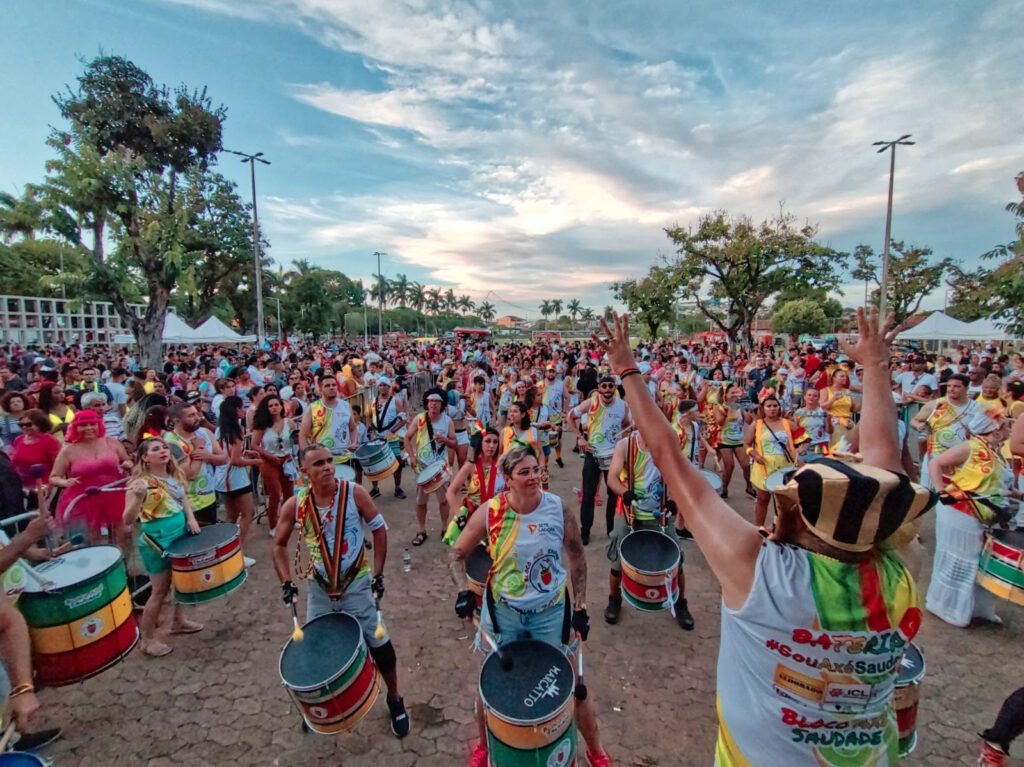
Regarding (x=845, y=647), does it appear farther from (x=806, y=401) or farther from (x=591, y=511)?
(x=806, y=401)

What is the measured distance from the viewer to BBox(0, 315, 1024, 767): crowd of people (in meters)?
1.40

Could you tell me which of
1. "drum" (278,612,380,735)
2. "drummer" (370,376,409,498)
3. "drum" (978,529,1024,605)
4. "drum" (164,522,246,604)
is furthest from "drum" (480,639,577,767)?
"drummer" (370,376,409,498)

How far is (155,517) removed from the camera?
450 centimetres

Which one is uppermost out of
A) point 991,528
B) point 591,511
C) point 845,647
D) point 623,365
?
point 623,365

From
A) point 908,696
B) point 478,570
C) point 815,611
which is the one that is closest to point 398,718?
point 478,570

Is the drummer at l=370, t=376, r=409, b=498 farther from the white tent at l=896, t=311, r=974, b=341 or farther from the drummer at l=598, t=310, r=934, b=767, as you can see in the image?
the white tent at l=896, t=311, r=974, b=341

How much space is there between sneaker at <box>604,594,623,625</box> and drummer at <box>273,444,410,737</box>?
2.10 m

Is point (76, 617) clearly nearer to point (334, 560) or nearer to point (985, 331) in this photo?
point (334, 560)

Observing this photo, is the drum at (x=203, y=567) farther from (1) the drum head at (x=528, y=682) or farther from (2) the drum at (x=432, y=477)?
(1) the drum head at (x=528, y=682)

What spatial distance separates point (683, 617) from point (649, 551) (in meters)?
0.92

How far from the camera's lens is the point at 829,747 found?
1.44m

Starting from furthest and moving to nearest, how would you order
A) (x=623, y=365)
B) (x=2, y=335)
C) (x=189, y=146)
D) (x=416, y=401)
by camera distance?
(x=2, y=335) → (x=189, y=146) → (x=416, y=401) → (x=623, y=365)

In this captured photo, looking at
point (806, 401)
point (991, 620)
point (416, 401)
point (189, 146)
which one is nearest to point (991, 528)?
point (991, 620)

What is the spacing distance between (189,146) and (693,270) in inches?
1065
